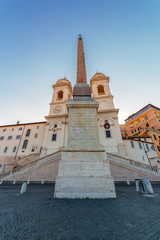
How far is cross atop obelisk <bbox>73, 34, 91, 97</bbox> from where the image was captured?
834 centimetres

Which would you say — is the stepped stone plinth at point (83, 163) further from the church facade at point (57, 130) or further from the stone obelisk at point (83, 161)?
the church facade at point (57, 130)

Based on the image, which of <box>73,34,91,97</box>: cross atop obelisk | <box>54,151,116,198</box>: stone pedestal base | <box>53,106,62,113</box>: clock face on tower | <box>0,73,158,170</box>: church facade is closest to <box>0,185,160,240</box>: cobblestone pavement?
<box>54,151,116,198</box>: stone pedestal base

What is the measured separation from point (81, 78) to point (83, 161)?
761 cm

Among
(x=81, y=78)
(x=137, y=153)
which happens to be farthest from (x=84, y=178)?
(x=137, y=153)

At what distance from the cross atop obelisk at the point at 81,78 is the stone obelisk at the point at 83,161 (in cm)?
50

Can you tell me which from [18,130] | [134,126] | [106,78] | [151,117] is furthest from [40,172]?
[134,126]

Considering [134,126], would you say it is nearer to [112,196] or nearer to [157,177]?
[157,177]

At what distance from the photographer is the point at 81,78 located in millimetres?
9859

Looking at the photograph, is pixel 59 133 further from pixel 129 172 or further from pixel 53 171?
pixel 129 172

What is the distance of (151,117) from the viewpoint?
37.8 meters

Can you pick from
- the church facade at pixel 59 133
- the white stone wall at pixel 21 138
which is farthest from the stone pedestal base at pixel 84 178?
the white stone wall at pixel 21 138

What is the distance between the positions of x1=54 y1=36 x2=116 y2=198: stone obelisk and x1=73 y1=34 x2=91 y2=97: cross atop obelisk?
50cm

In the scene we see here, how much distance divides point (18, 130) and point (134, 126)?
1769 inches

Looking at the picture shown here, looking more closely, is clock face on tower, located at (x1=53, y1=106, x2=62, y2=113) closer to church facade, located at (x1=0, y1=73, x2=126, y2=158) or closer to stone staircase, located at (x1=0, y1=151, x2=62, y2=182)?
church facade, located at (x1=0, y1=73, x2=126, y2=158)
